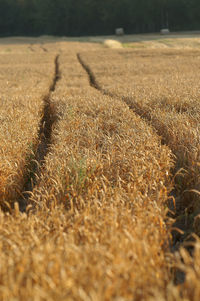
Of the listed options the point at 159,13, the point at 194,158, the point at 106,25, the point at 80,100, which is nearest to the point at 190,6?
the point at 159,13

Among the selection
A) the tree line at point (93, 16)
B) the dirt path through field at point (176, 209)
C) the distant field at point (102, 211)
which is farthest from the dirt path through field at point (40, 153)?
the tree line at point (93, 16)

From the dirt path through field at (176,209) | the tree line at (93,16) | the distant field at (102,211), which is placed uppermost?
the tree line at (93,16)

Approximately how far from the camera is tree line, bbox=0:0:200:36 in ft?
204

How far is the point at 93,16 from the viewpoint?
6975cm

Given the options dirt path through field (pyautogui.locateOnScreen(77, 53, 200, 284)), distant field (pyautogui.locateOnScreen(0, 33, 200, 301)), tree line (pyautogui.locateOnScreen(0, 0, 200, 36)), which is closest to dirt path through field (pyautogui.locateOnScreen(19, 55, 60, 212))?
distant field (pyautogui.locateOnScreen(0, 33, 200, 301))

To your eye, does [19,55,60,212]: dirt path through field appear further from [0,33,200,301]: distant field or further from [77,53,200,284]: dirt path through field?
[77,53,200,284]: dirt path through field

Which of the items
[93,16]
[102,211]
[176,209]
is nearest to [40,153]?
[176,209]

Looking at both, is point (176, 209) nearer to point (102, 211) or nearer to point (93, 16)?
point (102, 211)

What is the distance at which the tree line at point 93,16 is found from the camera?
2445 inches

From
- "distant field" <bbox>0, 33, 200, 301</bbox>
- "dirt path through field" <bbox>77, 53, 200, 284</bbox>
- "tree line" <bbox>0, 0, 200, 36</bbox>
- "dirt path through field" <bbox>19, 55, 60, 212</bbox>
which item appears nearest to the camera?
"distant field" <bbox>0, 33, 200, 301</bbox>

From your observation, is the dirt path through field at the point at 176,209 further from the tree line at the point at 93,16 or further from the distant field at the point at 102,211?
the tree line at the point at 93,16

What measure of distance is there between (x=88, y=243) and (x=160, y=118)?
14.4 feet

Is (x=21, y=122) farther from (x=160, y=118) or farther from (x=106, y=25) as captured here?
(x=106, y=25)

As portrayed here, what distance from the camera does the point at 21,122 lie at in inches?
258
